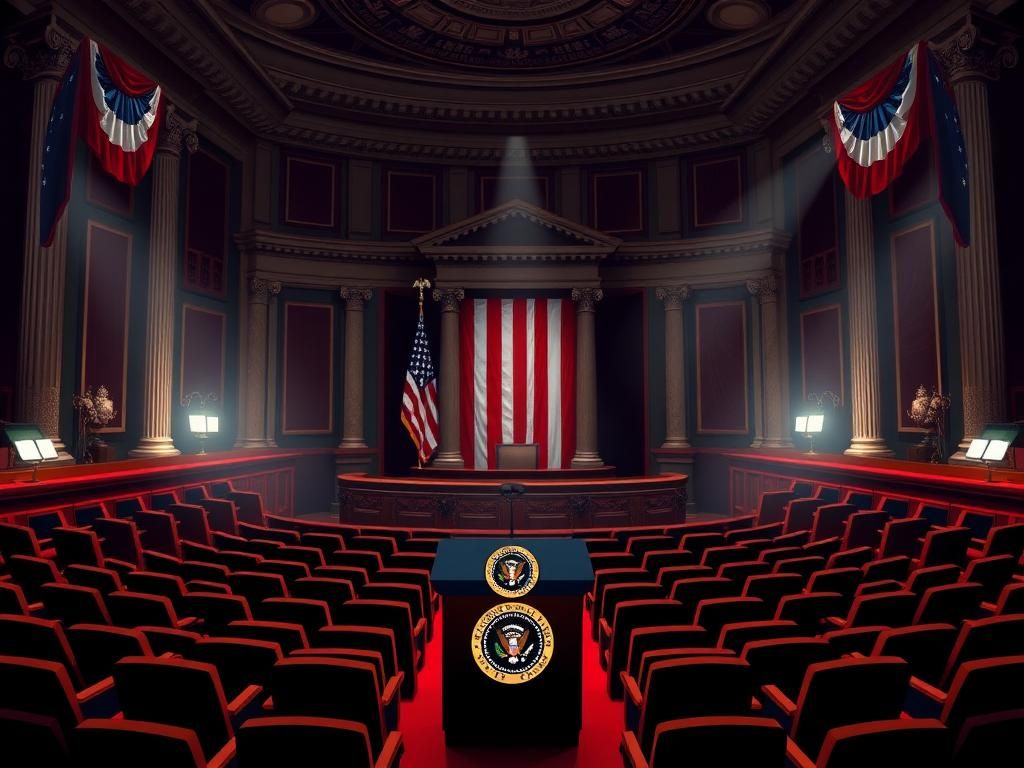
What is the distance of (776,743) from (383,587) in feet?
8.55

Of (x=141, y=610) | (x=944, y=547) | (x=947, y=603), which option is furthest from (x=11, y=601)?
(x=944, y=547)

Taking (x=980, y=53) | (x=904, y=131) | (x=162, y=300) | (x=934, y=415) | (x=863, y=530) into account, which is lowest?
(x=863, y=530)

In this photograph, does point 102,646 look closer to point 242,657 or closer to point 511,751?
point 242,657

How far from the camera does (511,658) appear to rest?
9.12 ft

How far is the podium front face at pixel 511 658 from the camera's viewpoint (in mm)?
2770

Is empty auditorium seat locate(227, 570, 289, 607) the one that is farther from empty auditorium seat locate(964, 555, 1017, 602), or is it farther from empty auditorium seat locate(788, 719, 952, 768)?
empty auditorium seat locate(964, 555, 1017, 602)

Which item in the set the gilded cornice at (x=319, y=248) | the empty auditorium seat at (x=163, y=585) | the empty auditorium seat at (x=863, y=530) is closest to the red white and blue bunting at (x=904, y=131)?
the empty auditorium seat at (x=863, y=530)

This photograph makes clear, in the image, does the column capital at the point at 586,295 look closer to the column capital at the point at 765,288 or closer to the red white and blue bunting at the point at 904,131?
the column capital at the point at 765,288

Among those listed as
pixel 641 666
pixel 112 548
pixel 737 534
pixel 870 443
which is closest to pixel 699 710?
pixel 641 666

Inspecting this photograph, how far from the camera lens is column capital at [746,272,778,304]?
1275 centimetres

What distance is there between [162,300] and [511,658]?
961cm

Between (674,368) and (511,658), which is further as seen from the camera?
(674,368)

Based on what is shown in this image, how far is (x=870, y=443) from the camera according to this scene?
9914mm

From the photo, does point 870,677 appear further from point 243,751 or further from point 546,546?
point 243,751
